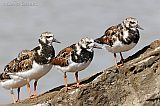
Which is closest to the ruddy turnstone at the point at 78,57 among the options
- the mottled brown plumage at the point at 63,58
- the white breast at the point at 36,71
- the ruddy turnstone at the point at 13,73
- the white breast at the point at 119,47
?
the mottled brown plumage at the point at 63,58

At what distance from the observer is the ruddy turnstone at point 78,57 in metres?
8.36

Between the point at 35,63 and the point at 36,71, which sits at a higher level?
the point at 35,63

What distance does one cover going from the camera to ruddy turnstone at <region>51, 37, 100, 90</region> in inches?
329

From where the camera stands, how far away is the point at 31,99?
889 cm

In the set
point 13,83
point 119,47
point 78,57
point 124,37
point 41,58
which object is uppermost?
point 124,37

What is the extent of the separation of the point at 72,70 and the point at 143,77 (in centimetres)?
154

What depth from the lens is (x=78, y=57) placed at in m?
8.36

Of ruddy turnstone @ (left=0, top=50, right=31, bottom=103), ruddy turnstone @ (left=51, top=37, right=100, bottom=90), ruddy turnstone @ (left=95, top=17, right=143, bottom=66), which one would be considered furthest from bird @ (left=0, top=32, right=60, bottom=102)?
ruddy turnstone @ (left=95, top=17, right=143, bottom=66)

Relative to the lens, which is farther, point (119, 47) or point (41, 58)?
point (119, 47)

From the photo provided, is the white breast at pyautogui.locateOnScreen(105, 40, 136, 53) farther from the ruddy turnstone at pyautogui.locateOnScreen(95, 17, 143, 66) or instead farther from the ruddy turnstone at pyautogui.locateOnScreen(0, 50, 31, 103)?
the ruddy turnstone at pyautogui.locateOnScreen(0, 50, 31, 103)

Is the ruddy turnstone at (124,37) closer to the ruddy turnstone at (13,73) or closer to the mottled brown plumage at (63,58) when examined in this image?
the mottled brown plumage at (63,58)

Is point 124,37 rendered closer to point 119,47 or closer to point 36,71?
point 119,47

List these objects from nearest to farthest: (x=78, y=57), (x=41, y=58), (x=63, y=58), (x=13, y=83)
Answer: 1. (x=78, y=57)
2. (x=63, y=58)
3. (x=41, y=58)
4. (x=13, y=83)

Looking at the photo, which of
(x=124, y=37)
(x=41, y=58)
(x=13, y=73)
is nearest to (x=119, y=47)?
(x=124, y=37)
